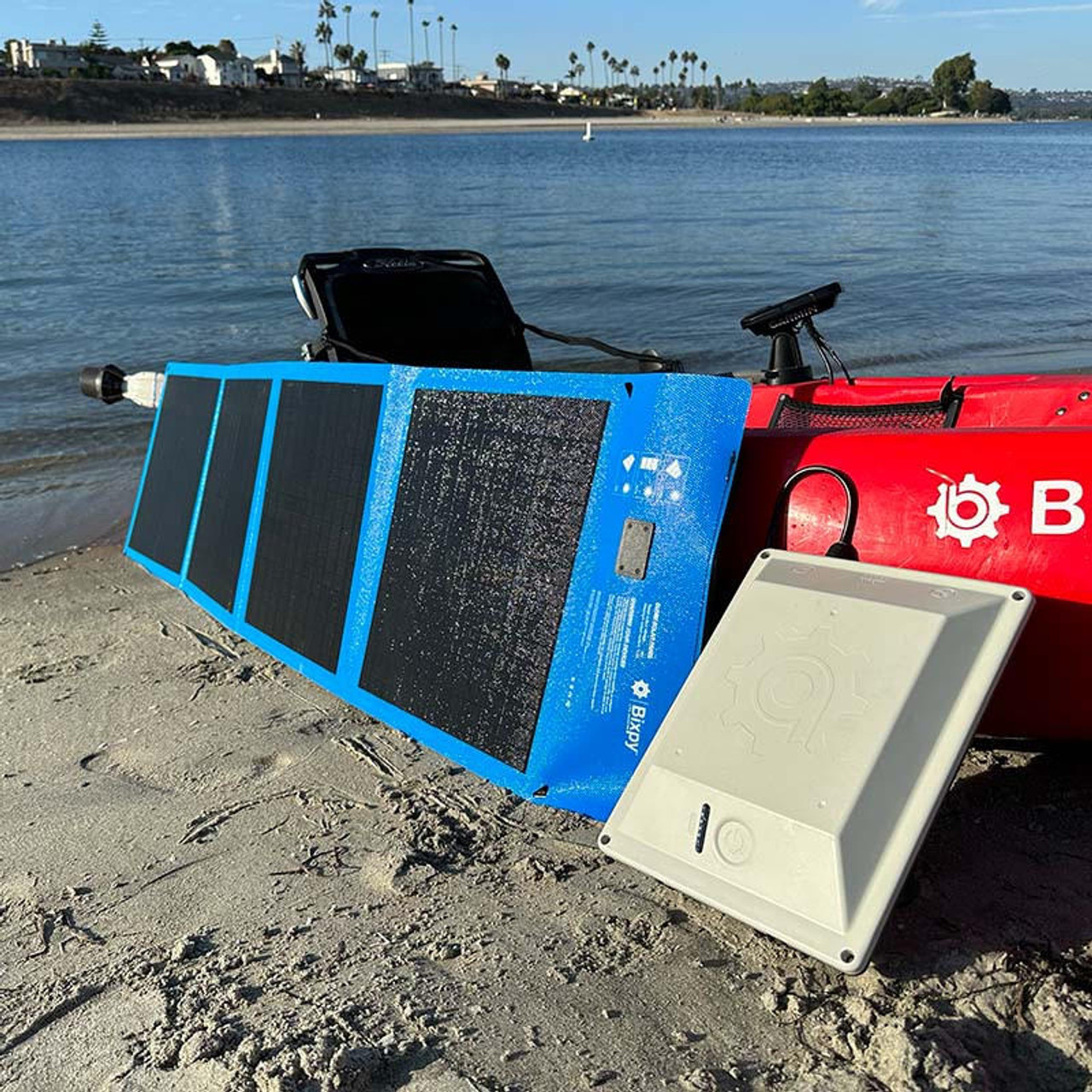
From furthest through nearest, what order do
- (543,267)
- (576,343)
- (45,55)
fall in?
(45,55) < (543,267) < (576,343)

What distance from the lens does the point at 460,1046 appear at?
2027mm

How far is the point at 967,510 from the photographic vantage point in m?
2.48

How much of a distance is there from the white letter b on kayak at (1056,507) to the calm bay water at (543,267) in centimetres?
471

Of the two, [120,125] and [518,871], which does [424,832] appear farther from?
[120,125]

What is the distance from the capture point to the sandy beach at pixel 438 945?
6.50 feet

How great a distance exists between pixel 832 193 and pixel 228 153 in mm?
41862

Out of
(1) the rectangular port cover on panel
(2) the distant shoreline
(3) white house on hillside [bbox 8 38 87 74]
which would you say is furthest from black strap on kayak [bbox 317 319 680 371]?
(3) white house on hillside [bbox 8 38 87 74]

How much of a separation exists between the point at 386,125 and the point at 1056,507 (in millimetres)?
105637

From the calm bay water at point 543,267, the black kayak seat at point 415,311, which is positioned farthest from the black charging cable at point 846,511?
the calm bay water at point 543,267

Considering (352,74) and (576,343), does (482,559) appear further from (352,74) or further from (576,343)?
(352,74)

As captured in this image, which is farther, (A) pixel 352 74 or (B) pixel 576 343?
(A) pixel 352 74

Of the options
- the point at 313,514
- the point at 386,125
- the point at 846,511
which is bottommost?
the point at 313,514

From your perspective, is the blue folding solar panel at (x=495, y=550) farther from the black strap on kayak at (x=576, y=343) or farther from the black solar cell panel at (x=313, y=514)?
the black strap on kayak at (x=576, y=343)

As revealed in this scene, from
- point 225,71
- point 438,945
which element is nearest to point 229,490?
point 438,945
